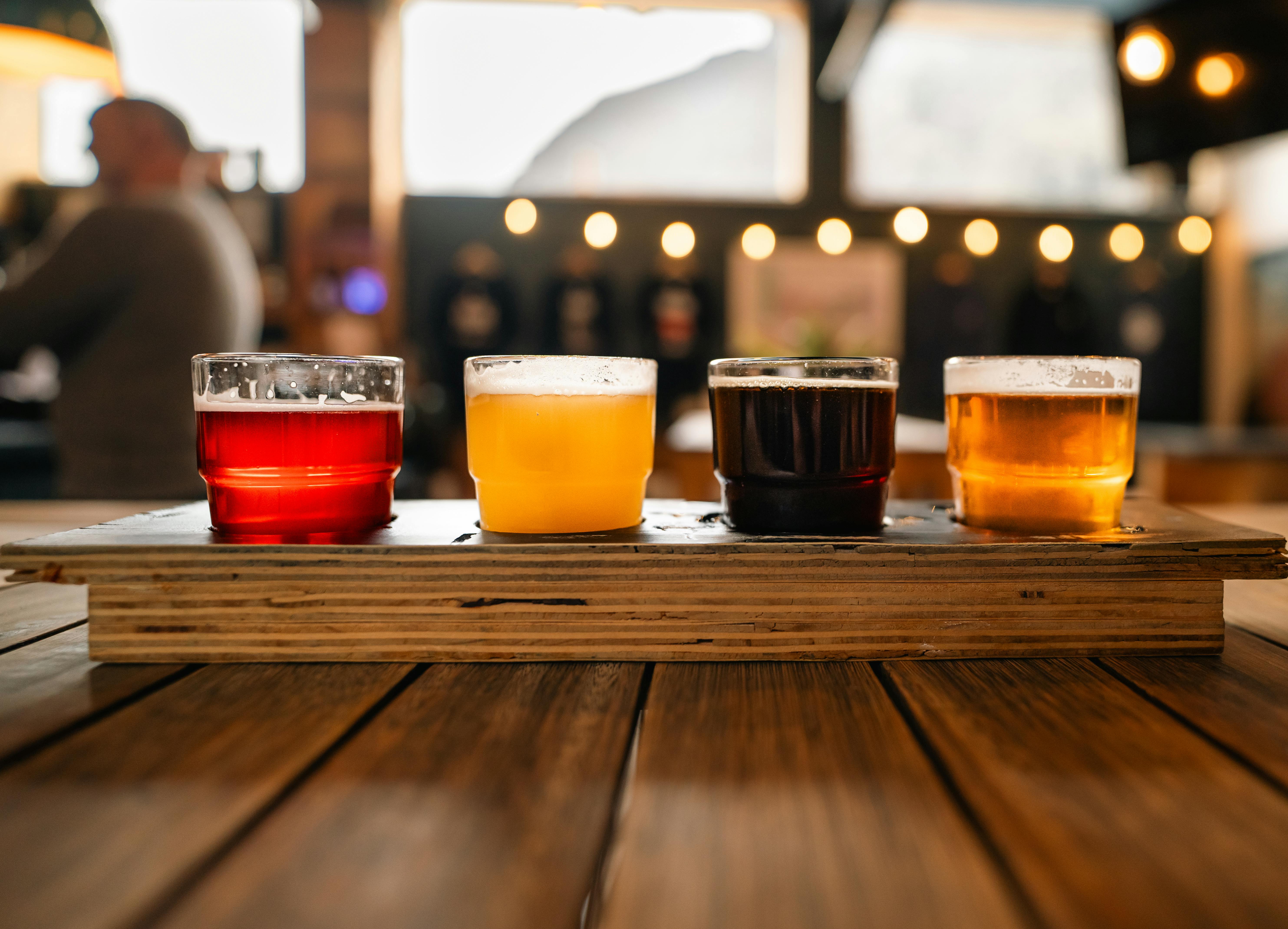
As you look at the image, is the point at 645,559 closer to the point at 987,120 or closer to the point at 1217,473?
the point at 1217,473

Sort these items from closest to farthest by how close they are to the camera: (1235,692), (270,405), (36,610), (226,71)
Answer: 1. (1235,692)
2. (270,405)
3. (36,610)
4. (226,71)

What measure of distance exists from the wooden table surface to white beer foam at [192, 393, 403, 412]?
0.24 meters

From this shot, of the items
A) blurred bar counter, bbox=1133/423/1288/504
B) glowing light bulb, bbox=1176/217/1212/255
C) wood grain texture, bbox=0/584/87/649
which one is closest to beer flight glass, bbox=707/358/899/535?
wood grain texture, bbox=0/584/87/649

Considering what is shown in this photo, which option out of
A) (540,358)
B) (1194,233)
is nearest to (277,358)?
(540,358)

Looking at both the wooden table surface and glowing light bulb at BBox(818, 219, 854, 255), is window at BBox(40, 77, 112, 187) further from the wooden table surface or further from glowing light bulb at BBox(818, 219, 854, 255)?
the wooden table surface

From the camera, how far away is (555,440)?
80 centimetres

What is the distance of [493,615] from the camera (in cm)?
69

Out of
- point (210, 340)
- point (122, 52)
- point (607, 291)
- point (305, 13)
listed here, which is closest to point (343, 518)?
point (210, 340)

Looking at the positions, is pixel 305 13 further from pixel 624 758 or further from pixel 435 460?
pixel 624 758

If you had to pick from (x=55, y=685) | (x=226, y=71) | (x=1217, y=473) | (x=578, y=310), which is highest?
(x=226, y=71)

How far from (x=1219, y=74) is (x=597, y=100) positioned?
12.9ft

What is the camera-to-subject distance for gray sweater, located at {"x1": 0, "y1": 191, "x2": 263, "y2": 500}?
2012 mm

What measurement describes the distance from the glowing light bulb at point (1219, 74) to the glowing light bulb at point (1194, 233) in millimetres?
3644

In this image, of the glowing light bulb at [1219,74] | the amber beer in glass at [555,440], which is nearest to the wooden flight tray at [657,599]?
the amber beer in glass at [555,440]
